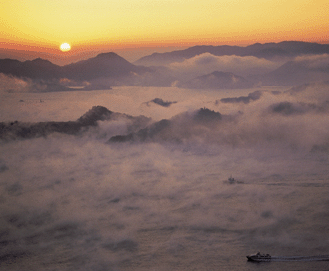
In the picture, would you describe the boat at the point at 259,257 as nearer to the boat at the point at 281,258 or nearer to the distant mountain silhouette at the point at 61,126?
the boat at the point at 281,258

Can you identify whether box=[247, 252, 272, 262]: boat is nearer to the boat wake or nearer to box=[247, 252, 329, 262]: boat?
box=[247, 252, 329, 262]: boat

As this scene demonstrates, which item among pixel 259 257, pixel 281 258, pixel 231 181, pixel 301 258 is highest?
pixel 259 257

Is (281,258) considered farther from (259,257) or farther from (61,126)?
(61,126)

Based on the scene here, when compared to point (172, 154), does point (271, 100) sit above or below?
above

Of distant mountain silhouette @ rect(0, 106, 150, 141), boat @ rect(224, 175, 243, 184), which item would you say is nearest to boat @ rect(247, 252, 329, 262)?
boat @ rect(224, 175, 243, 184)

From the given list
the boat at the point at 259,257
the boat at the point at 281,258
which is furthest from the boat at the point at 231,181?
the boat at the point at 259,257

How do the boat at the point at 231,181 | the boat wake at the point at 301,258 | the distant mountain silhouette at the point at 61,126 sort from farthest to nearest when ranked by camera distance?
the distant mountain silhouette at the point at 61,126 → the boat at the point at 231,181 → the boat wake at the point at 301,258

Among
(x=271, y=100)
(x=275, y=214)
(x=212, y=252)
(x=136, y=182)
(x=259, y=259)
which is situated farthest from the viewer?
(x=271, y=100)

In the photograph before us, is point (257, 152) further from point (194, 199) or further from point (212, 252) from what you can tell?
point (212, 252)

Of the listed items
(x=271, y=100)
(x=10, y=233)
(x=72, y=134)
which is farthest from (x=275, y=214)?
(x=271, y=100)

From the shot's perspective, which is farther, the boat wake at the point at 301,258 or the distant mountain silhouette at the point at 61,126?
the distant mountain silhouette at the point at 61,126

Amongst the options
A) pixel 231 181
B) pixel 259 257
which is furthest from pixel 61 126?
pixel 259 257
